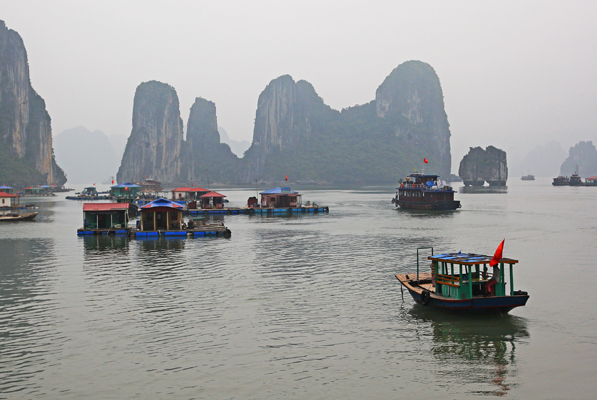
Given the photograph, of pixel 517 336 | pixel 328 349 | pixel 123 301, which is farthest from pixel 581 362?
pixel 123 301

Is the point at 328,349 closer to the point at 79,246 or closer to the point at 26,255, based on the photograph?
the point at 26,255

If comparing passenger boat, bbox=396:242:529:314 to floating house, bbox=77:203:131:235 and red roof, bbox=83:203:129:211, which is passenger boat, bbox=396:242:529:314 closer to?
floating house, bbox=77:203:131:235

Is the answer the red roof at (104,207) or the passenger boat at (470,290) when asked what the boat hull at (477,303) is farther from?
the red roof at (104,207)

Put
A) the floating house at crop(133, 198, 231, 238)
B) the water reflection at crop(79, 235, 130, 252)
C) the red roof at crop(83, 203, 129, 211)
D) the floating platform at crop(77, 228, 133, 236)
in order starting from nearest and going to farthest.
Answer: the water reflection at crop(79, 235, 130, 252), the floating platform at crop(77, 228, 133, 236), the floating house at crop(133, 198, 231, 238), the red roof at crop(83, 203, 129, 211)

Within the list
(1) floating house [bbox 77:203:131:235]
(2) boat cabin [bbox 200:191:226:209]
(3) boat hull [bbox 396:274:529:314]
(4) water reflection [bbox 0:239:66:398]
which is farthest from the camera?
(2) boat cabin [bbox 200:191:226:209]

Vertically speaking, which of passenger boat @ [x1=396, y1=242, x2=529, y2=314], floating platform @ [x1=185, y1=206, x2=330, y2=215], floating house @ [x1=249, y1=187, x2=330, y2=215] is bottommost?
passenger boat @ [x1=396, y1=242, x2=529, y2=314]

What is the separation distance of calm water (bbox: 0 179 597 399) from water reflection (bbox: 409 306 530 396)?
0.25 ft

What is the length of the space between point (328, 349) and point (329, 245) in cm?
2946

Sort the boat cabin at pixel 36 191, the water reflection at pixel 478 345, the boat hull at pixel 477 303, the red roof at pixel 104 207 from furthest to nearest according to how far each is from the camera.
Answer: the boat cabin at pixel 36 191, the red roof at pixel 104 207, the boat hull at pixel 477 303, the water reflection at pixel 478 345

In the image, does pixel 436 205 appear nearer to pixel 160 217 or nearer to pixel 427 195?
pixel 427 195

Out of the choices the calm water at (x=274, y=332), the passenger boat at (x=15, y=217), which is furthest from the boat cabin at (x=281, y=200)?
the calm water at (x=274, y=332)

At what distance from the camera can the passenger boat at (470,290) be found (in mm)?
22266

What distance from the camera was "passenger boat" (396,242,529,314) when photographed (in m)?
22.3

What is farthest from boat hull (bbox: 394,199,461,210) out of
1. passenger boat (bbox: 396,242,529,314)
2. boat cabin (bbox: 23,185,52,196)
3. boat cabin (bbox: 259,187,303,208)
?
boat cabin (bbox: 23,185,52,196)
